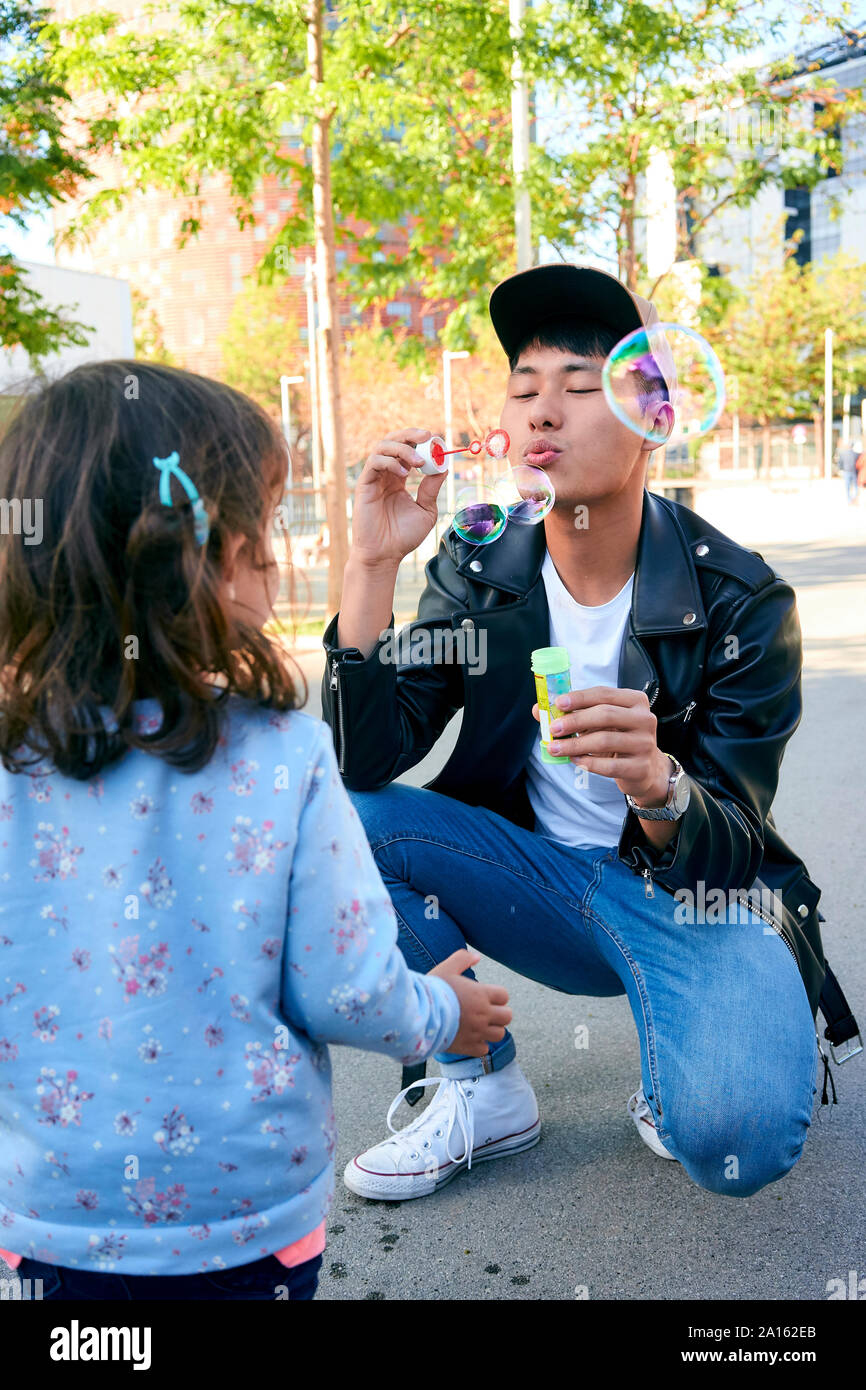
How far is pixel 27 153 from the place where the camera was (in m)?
8.94

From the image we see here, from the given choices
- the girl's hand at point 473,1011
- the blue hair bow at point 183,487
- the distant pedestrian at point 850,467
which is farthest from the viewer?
the distant pedestrian at point 850,467

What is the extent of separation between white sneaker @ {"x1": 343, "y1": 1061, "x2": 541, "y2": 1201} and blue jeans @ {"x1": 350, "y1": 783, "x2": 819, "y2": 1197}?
0.07 meters

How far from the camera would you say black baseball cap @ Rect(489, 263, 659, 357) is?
274cm

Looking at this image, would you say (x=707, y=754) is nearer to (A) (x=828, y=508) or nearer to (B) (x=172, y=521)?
(B) (x=172, y=521)

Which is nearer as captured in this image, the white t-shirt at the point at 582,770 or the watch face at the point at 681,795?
the watch face at the point at 681,795

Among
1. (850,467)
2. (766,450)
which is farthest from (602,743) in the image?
(766,450)

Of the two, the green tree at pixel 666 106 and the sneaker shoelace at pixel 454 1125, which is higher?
the green tree at pixel 666 106

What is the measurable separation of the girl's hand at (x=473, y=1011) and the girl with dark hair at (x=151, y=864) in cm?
19

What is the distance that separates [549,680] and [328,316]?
9.35 meters

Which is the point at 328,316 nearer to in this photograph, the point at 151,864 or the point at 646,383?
the point at 646,383

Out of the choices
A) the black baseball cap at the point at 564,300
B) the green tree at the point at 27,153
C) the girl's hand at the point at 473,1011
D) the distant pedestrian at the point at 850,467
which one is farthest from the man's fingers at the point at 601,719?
the distant pedestrian at the point at 850,467

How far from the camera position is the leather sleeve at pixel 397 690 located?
2.53 metres

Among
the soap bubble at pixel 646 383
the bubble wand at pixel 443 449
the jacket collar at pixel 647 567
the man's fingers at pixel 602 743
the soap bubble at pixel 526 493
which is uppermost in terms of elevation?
the soap bubble at pixel 646 383

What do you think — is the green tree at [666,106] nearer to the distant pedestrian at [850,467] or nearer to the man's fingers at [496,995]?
the man's fingers at [496,995]
